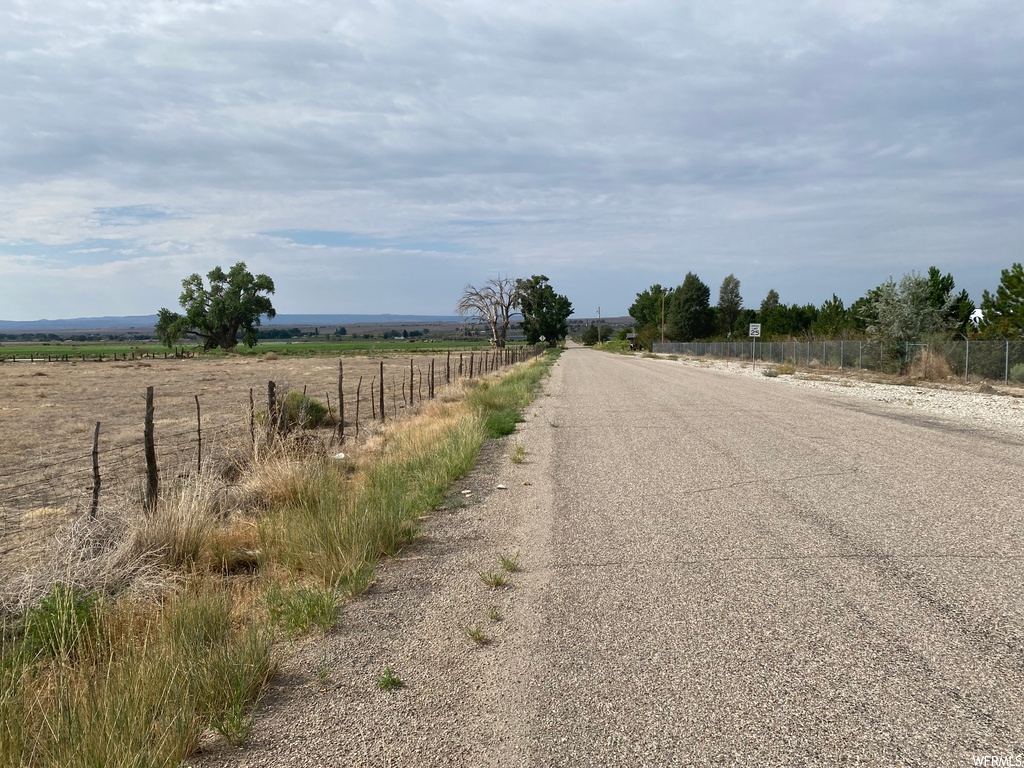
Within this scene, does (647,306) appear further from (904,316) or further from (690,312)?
(904,316)

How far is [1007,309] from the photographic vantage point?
3775 centimetres

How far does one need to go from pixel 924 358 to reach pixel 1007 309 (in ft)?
36.6

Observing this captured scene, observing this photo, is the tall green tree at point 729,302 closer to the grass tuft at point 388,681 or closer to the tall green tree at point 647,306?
the tall green tree at point 647,306

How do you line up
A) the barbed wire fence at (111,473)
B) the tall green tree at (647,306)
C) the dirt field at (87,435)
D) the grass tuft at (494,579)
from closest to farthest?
the grass tuft at (494,579) → the barbed wire fence at (111,473) → the dirt field at (87,435) → the tall green tree at (647,306)

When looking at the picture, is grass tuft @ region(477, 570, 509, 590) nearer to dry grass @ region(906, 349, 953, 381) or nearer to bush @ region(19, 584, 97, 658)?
bush @ region(19, 584, 97, 658)

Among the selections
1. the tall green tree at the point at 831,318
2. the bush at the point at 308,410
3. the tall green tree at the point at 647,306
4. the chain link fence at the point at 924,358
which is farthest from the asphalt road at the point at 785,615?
the tall green tree at the point at 647,306

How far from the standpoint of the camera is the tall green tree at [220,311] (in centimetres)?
10738

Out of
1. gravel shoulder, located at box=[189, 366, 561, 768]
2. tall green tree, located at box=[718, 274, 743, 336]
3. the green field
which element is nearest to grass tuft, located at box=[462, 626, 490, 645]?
gravel shoulder, located at box=[189, 366, 561, 768]

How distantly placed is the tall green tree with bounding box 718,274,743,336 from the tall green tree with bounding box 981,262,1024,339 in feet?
261

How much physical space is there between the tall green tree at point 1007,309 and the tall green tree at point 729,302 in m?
79.6

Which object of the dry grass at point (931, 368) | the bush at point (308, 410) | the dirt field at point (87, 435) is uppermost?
the dry grass at point (931, 368)

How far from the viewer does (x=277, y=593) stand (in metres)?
5.38

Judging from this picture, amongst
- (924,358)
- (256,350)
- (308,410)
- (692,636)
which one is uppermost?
(924,358)

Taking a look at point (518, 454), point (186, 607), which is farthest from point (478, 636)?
point (518, 454)
